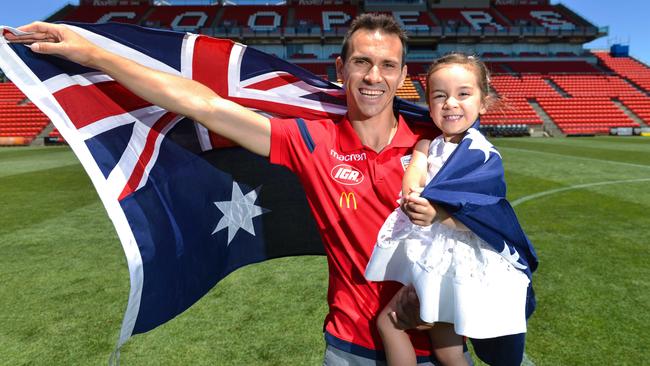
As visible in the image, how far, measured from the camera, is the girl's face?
1408mm

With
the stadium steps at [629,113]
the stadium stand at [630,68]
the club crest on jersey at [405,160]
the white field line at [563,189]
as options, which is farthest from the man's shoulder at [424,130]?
the stadium stand at [630,68]

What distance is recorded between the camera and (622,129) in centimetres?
2555

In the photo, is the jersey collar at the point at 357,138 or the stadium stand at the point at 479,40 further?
the stadium stand at the point at 479,40

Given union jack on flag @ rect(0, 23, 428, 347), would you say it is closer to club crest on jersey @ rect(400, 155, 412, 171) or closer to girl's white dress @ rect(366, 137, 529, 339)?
club crest on jersey @ rect(400, 155, 412, 171)

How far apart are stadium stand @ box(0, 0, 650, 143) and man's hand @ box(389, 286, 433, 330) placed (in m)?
28.6

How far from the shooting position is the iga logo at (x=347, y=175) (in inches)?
61.4

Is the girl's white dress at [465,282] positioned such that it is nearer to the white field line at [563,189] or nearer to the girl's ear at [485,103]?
the girl's ear at [485,103]

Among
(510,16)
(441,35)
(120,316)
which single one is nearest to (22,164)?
(120,316)

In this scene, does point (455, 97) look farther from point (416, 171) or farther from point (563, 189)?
point (563, 189)

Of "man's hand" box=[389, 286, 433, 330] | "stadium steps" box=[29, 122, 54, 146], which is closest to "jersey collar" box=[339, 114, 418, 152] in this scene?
"man's hand" box=[389, 286, 433, 330]

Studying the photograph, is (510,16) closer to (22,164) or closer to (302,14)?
(302,14)

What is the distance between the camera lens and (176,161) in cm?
202

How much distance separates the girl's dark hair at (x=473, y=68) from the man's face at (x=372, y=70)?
145mm

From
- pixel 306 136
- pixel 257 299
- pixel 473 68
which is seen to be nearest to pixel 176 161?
pixel 306 136
